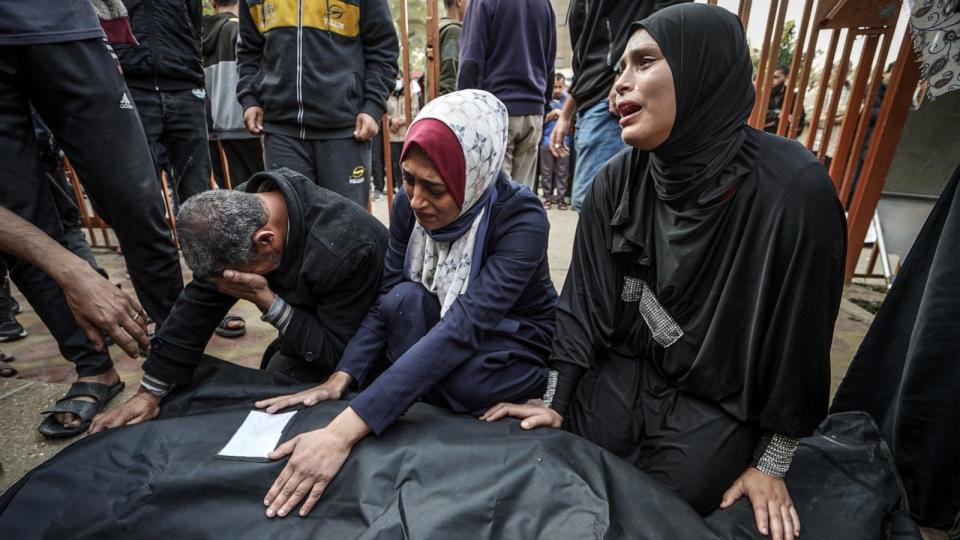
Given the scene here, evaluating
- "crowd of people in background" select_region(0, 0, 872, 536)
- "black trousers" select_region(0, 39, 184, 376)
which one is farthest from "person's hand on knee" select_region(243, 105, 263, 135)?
"black trousers" select_region(0, 39, 184, 376)

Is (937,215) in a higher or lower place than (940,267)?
higher

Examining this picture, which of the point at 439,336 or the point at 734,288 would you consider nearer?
the point at 734,288

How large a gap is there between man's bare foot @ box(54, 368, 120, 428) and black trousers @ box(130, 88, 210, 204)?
121cm

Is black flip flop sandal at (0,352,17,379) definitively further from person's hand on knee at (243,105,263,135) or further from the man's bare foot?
person's hand on knee at (243,105,263,135)

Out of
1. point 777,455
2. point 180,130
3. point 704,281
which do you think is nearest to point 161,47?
point 180,130

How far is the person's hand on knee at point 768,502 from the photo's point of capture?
1185 mm

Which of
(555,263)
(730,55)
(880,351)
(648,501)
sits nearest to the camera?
(648,501)

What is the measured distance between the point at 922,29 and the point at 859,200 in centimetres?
220

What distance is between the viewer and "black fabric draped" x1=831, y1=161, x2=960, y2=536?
1.36 meters

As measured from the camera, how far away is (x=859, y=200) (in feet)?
10.3

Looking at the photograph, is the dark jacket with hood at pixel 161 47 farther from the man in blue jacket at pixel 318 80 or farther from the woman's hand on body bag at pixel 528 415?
the woman's hand on body bag at pixel 528 415

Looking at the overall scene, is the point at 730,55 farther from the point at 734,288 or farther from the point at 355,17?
the point at 355,17

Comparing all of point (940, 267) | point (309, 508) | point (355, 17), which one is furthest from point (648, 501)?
point (355, 17)

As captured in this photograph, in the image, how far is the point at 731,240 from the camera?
4.17 feet
